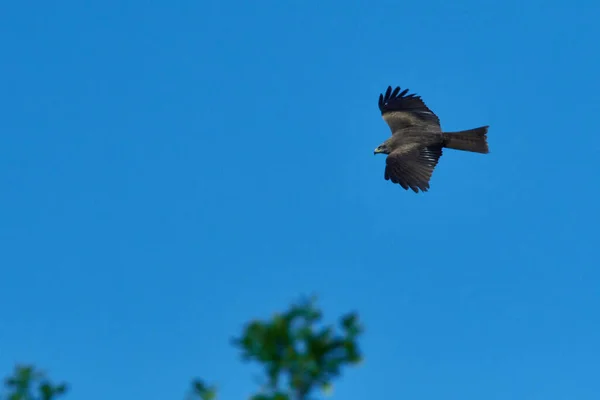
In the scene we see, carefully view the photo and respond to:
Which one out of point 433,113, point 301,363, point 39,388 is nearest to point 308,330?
point 301,363

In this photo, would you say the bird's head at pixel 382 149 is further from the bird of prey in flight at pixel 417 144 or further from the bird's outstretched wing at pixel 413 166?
the bird's outstretched wing at pixel 413 166

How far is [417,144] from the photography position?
24688 millimetres

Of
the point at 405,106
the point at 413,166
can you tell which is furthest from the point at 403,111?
the point at 413,166

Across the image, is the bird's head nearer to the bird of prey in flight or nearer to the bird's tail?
the bird of prey in flight

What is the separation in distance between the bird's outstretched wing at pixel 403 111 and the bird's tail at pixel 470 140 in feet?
5.89

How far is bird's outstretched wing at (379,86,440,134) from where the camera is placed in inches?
1039

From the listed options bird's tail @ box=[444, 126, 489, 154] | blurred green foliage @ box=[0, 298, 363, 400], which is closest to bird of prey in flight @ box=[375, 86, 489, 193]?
bird's tail @ box=[444, 126, 489, 154]

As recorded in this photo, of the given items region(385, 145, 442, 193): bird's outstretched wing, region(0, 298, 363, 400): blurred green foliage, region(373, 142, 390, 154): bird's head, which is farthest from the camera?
region(373, 142, 390, 154): bird's head

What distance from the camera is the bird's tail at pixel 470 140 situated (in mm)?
23594

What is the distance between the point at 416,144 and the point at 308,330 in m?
19.6


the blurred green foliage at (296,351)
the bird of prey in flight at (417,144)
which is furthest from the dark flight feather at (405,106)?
the blurred green foliage at (296,351)

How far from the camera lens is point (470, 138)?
78.0ft

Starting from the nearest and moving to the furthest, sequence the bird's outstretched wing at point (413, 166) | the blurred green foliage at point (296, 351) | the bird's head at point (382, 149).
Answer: the blurred green foliage at point (296, 351) < the bird's outstretched wing at point (413, 166) < the bird's head at point (382, 149)

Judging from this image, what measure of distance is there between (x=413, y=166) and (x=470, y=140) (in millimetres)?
1584
